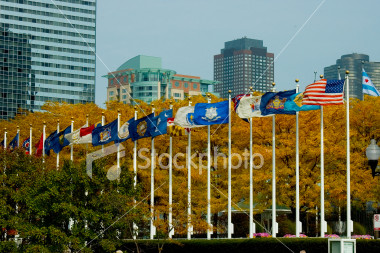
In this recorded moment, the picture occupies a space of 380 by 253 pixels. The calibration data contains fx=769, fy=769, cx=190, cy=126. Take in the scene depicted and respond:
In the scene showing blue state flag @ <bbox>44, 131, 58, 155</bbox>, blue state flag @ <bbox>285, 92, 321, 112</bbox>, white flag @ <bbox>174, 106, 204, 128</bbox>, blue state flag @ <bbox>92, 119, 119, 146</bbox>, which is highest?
blue state flag @ <bbox>285, 92, 321, 112</bbox>

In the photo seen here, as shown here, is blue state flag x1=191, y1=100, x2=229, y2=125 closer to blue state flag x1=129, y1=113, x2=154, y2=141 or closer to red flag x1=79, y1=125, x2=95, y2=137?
blue state flag x1=129, y1=113, x2=154, y2=141

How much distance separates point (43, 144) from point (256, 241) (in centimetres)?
3003

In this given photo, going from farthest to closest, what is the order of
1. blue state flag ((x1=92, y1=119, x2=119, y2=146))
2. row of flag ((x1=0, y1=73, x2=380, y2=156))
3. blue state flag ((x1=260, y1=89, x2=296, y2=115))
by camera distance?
blue state flag ((x1=92, y1=119, x2=119, y2=146)) → blue state flag ((x1=260, y1=89, x2=296, y2=115)) → row of flag ((x1=0, y1=73, x2=380, y2=156))

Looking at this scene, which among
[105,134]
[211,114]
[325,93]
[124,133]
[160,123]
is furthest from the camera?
[105,134]

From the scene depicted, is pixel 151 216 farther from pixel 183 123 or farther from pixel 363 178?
pixel 363 178

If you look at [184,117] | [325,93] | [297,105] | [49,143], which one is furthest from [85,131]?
[325,93]

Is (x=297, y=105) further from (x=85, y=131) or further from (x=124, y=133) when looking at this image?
(x=85, y=131)

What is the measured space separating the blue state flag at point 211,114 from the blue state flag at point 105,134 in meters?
8.74

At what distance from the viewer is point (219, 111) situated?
50.5 metres

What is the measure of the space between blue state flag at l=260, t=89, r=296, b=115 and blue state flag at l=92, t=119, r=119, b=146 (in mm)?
14512

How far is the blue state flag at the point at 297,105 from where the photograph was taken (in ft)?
150

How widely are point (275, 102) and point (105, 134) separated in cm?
1690

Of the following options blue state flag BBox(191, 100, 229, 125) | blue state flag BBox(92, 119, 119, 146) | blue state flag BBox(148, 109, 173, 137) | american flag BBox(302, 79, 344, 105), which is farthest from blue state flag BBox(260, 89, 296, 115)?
blue state flag BBox(92, 119, 119, 146)

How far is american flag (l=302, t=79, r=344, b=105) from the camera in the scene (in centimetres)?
4369
